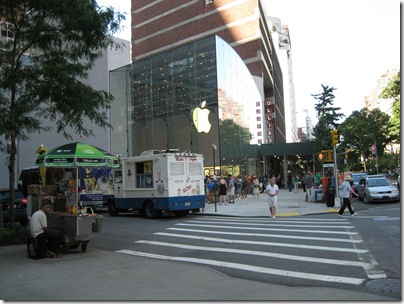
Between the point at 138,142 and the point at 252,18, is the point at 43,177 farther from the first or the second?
the point at 252,18

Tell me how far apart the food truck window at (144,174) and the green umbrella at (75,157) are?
7.45m

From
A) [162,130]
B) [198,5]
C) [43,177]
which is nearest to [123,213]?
[43,177]

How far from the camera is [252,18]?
184ft

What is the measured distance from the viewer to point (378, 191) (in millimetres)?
21031

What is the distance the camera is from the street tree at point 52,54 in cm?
1174

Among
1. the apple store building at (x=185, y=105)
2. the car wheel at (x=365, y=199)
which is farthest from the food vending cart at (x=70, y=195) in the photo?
the apple store building at (x=185, y=105)

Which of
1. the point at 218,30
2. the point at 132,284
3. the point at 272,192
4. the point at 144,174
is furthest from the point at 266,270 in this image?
the point at 218,30

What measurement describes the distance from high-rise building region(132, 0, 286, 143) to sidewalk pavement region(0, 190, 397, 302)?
4172 cm

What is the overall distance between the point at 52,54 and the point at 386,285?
11.6 m

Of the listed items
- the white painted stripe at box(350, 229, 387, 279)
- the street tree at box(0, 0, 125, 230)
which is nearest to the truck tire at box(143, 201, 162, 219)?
the street tree at box(0, 0, 125, 230)

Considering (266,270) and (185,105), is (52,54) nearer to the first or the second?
(266,270)

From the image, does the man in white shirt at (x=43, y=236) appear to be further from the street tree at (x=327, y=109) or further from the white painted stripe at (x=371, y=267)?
the street tree at (x=327, y=109)

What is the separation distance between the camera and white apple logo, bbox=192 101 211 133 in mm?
32812

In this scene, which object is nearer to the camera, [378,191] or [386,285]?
[386,285]
